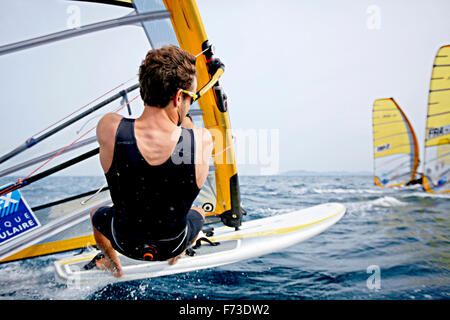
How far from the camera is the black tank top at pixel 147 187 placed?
1.06 meters

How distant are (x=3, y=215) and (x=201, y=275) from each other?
184 centimetres

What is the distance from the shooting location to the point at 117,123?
A: 41.5 inches

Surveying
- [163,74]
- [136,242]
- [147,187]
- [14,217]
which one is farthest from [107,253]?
[14,217]

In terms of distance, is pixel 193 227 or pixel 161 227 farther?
pixel 193 227

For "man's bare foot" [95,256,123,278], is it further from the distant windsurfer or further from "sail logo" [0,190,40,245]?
"sail logo" [0,190,40,245]

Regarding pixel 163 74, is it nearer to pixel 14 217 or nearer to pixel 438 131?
pixel 14 217

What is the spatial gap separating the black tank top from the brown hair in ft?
0.50

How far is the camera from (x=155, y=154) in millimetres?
1080

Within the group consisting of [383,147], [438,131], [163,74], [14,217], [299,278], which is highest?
[163,74]

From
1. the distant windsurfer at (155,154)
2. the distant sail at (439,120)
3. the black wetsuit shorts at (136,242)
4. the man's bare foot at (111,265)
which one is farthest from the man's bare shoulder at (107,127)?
the distant sail at (439,120)

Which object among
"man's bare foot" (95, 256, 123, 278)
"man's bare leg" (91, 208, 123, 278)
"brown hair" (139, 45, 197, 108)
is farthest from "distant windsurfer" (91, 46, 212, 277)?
"man's bare foot" (95, 256, 123, 278)

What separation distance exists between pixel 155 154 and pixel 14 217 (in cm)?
178
